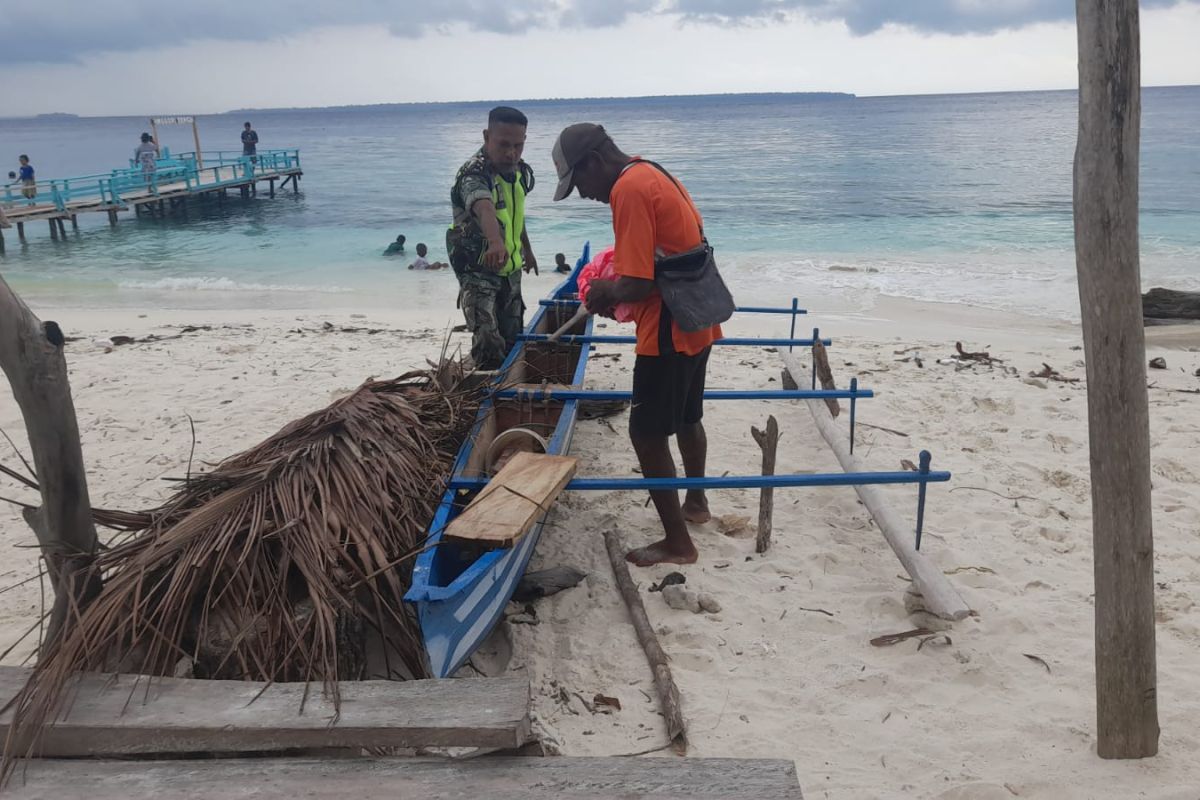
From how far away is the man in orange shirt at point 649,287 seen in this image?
10.8ft

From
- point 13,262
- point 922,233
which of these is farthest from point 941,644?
point 13,262

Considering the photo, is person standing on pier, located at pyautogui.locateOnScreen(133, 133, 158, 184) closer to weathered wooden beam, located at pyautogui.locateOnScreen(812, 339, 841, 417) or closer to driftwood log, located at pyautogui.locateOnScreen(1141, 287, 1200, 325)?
weathered wooden beam, located at pyautogui.locateOnScreen(812, 339, 841, 417)

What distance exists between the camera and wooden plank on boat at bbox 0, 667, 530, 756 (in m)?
2.21

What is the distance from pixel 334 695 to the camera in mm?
2352

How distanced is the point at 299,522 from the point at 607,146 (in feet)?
6.27

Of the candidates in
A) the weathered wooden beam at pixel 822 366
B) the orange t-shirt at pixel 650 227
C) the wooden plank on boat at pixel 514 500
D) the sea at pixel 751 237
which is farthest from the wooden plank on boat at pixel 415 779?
the sea at pixel 751 237

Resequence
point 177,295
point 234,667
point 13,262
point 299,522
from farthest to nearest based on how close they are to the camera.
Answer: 1. point 13,262
2. point 177,295
3. point 299,522
4. point 234,667

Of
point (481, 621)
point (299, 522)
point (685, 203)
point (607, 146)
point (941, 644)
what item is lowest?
point (941, 644)

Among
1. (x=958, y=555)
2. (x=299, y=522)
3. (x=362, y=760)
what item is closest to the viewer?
(x=362, y=760)

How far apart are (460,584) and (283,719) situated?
0.62 meters

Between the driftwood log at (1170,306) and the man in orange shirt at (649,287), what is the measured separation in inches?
290

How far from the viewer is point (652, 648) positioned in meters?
3.18

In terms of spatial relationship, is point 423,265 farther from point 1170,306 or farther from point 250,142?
point 250,142

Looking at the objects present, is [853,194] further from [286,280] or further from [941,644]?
[941,644]
